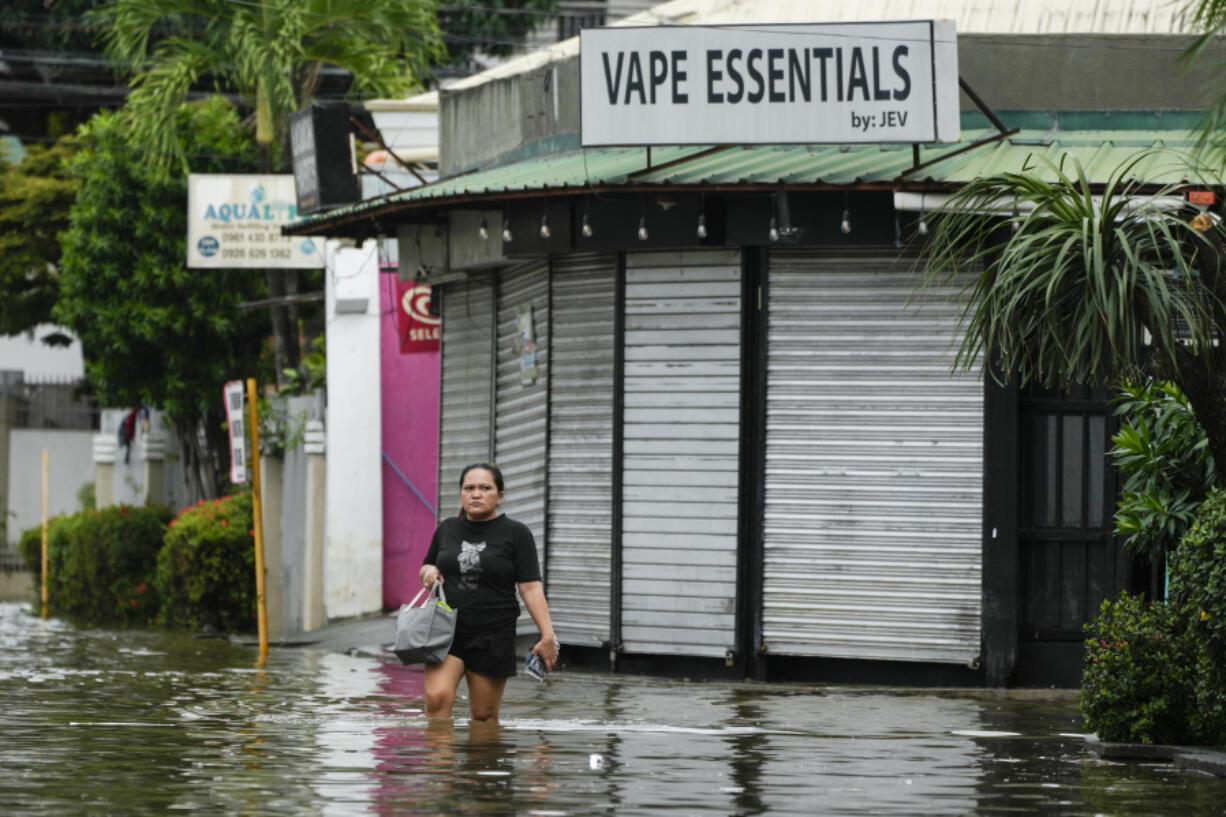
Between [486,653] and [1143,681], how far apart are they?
3.48 m


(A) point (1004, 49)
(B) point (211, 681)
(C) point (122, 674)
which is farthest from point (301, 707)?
(A) point (1004, 49)

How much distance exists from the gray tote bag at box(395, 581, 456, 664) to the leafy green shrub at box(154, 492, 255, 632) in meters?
15.5

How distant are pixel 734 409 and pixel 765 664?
1979 mm

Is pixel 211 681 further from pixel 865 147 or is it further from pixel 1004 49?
pixel 1004 49

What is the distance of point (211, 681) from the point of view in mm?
17312

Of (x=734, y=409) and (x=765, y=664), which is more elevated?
(x=734, y=409)

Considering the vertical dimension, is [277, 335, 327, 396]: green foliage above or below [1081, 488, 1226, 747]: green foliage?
above

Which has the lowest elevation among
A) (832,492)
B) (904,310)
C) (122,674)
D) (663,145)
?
(122,674)

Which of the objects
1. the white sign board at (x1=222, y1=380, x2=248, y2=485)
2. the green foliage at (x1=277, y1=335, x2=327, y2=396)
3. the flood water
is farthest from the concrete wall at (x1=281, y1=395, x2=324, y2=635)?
the flood water

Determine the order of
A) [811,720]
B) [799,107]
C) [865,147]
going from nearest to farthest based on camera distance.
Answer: [811,720] < [799,107] < [865,147]

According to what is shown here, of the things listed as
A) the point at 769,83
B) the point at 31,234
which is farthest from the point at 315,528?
the point at 31,234

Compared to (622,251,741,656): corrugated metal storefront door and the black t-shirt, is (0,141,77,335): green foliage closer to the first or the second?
(622,251,741,656): corrugated metal storefront door

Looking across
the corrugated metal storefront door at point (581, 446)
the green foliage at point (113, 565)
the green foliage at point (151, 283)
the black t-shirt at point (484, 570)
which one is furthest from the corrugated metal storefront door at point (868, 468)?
the green foliage at point (151, 283)

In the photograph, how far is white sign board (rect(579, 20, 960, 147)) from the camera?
53.3ft
